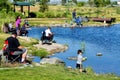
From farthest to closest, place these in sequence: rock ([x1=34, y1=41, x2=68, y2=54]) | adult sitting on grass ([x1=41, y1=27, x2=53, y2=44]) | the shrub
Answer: the shrub → adult sitting on grass ([x1=41, y1=27, x2=53, y2=44]) → rock ([x1=34, y1=41, x2=68, y2=54])

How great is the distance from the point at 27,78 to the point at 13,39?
3969 millimetres

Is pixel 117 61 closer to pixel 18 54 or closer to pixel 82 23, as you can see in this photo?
pixel 18 54

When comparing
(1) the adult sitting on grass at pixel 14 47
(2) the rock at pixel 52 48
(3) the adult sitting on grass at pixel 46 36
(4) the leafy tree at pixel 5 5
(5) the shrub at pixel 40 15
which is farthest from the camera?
(5) the shrub at pixel 40 15

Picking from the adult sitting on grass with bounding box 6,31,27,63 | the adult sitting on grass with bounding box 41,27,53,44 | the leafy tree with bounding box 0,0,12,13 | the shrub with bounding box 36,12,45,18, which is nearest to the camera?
the adult sitting on grass with bounding box 6,31,27,63

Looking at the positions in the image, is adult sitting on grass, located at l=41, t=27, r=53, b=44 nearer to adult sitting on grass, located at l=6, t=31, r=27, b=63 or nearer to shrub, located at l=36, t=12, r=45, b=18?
adult sitting on grass, located at l=6, t=31, r=27, b=63

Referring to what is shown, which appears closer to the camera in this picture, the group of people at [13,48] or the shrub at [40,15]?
the group of people at [13,48]

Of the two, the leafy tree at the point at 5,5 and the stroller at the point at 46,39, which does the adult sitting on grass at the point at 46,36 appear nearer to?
the stroller at the point at 46,39

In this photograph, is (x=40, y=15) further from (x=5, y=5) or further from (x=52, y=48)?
(x=52, y=48)

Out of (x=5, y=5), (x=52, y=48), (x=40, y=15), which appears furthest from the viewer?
(x=40, y=15)

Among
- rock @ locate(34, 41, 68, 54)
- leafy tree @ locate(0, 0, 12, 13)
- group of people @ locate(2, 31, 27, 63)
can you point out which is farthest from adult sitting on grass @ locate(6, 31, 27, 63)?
leafy tree @ locate(0, 0, 12, 13)

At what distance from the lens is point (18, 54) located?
62.8 feet

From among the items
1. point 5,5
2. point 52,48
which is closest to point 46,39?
point 52,48

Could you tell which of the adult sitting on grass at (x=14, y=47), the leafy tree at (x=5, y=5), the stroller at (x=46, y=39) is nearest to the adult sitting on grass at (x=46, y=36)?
the stroller at (x=46, y=39)

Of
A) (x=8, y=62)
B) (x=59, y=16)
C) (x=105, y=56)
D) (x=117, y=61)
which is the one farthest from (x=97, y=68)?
(x=59, y=16)
